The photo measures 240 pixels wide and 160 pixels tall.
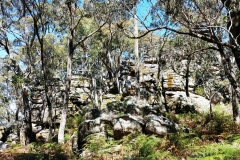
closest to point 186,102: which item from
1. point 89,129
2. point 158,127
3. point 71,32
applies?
point 71,32

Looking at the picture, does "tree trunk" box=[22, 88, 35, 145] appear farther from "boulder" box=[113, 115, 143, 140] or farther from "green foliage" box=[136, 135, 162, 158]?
"green foliage" box=[136, 135, 162, 158]

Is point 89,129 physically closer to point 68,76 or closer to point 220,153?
point 68,76

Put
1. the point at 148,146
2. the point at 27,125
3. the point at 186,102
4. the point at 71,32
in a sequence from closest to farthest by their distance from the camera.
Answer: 1. the point at 148,146
2. the point at 71,32
3. the point at 27,125
4. the point at 186,102

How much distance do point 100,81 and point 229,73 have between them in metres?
23.2

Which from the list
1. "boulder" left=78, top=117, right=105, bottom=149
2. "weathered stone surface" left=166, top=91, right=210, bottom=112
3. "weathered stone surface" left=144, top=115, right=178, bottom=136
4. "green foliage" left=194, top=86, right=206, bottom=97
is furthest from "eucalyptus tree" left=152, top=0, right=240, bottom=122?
"green foliage" left=194, top=86, right=206, bottom=97

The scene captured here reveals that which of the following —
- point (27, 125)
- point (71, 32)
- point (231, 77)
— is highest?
point (71, 32)

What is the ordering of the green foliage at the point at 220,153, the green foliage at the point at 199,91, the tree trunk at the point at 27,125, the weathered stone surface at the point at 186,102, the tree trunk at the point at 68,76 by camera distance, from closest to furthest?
the green foliage at the point at 220,153 → the tree trunk at the point at 68,76 → the tree trunk at the point at 27,125 → the weathered stone surface at the point at 186,102 → the green foliage at the point at 199,91

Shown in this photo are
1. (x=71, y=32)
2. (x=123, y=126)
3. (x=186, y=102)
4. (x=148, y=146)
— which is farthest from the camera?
(x=186, y=102)

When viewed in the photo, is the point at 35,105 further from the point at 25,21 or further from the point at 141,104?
the point at 141,104

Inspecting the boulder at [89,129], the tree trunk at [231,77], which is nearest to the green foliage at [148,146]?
the boulder at [89,129]

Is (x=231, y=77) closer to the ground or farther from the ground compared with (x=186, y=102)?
farther from the ground

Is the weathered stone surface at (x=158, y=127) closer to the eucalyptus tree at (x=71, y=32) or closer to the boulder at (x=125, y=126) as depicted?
the boulder at (x=125, y=126)

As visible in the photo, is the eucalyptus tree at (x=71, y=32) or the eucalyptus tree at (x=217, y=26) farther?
the eucalyptus tree at (x=71, y=32)

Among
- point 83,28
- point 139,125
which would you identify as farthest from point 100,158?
point 83,28
